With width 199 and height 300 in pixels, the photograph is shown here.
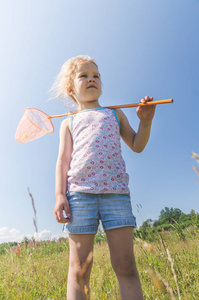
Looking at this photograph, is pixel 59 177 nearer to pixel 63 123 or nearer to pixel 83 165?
pixel 83 165

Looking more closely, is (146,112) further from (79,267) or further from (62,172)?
(79,267)

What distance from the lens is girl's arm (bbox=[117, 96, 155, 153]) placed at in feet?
6.61

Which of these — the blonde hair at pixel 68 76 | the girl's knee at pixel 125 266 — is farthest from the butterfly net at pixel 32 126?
the girl's knee at pixel 125 266

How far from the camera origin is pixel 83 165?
181cm

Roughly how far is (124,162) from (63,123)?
26.0 inches

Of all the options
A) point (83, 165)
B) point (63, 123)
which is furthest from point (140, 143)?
point (63, 123)

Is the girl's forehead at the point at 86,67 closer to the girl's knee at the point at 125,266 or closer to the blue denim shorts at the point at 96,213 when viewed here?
the blue denim shorts at the point at 96,213

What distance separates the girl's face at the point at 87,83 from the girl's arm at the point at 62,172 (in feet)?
0.88

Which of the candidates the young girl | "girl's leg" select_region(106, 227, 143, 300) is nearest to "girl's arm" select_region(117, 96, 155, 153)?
the young girl

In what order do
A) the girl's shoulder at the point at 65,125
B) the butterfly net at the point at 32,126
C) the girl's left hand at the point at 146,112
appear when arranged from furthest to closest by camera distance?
the butterfly net at the point at 32,126, the girl's shoulder at the point at 65,125, the girl's left hand at the point at 146,112

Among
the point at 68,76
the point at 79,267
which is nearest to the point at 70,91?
the point at 68,76

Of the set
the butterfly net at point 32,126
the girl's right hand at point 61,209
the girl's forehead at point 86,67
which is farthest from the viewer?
the butterfly net at point 32,126

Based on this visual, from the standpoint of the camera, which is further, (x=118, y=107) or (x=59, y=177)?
(x=118, y=107)

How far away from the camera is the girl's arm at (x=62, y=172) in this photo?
172 centimetres
